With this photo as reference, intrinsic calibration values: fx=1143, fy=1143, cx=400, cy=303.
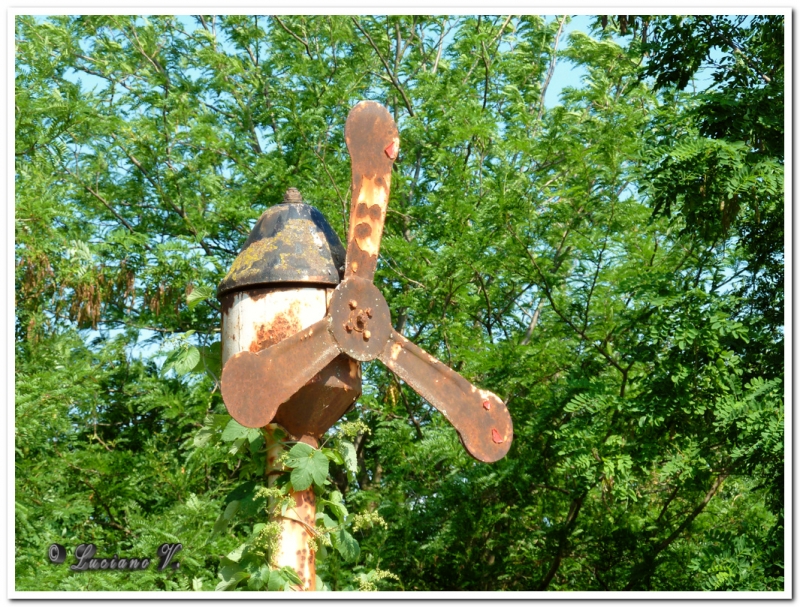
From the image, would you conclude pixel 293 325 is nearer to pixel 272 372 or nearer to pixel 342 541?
pixel 272 372

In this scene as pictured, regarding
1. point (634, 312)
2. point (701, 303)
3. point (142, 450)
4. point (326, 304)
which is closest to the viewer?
point (326, 304)

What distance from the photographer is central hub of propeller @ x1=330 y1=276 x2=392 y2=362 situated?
3.98 m

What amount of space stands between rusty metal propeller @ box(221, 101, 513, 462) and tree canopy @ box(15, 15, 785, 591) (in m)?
2.54

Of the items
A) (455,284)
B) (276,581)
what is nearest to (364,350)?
(276,581)

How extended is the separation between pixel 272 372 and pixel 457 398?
77 cm

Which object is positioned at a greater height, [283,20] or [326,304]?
[283,20]

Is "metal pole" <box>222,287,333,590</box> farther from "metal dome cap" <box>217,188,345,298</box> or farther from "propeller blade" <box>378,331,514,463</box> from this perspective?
"propeller blade" <box>378,331,514,463</box>

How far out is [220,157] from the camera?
1155 centimetres

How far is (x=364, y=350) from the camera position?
4.04 metres

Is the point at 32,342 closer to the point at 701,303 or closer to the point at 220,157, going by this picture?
the point at 220,157

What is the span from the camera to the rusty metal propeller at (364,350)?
3.76 m

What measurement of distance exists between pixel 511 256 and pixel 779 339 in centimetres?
236
